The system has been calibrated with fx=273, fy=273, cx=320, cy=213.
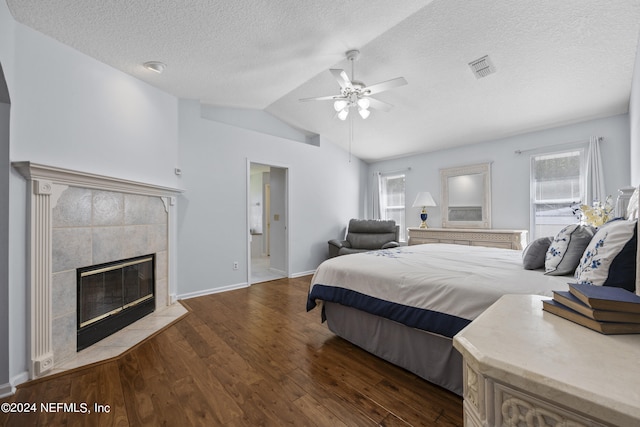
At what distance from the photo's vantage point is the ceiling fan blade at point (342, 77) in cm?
261

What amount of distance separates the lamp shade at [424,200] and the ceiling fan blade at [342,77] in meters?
2.97

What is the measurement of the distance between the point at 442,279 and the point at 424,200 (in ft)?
11.9

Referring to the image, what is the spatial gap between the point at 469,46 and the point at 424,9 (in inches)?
26.9

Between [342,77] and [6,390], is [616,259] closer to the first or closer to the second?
[342,77]

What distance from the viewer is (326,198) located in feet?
18.1

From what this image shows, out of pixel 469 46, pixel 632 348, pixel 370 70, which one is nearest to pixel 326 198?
pixel 370 70

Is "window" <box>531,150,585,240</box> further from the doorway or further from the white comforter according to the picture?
the doorway

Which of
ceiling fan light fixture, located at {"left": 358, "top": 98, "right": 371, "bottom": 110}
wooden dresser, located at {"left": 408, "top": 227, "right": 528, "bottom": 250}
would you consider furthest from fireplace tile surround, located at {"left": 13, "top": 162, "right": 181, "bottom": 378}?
wooden dresser, located at {"left": 408, "top": 227, "right": 528, "bottom": 250}

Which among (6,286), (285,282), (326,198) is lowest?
(285,282)

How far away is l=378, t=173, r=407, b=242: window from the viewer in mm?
5945

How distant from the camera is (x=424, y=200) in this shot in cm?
511

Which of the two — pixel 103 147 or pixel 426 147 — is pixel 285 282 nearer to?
pixel 103 147

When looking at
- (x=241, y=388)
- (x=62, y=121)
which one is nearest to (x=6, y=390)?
(x=241, y=388)

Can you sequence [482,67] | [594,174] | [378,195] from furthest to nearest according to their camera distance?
[378,195] → [594,174] → [482,67]
